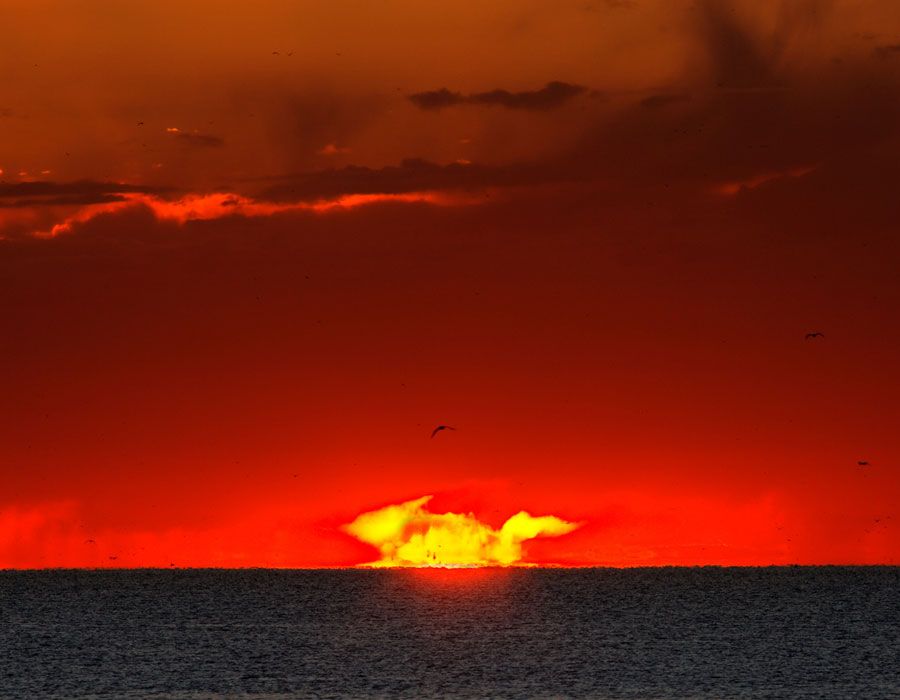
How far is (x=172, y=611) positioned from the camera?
173 metres

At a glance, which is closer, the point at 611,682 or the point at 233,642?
the point at 611,682

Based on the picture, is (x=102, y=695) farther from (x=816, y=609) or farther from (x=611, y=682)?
(x=816, y=609)

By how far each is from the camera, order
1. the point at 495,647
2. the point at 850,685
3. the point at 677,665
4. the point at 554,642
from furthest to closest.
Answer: the point at 554,642
the point at 495,647
the point at 677,665
the point at 850,685

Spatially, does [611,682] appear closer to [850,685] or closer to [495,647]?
[850,685]

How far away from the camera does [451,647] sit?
4577 inches

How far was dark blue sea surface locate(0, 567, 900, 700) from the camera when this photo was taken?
84250 mm

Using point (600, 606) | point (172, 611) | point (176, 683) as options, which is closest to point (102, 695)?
point (176, 683)

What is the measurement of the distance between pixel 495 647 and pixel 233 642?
73.6 ft

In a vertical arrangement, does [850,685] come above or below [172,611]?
below

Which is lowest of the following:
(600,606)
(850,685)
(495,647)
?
(850,685)

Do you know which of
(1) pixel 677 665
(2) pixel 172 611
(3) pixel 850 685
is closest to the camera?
(3) pixel 850 685

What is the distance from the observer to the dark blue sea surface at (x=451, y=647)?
276 feet

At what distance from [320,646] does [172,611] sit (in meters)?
55.7

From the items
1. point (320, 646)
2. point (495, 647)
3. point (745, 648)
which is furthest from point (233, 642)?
point (745, 648)
